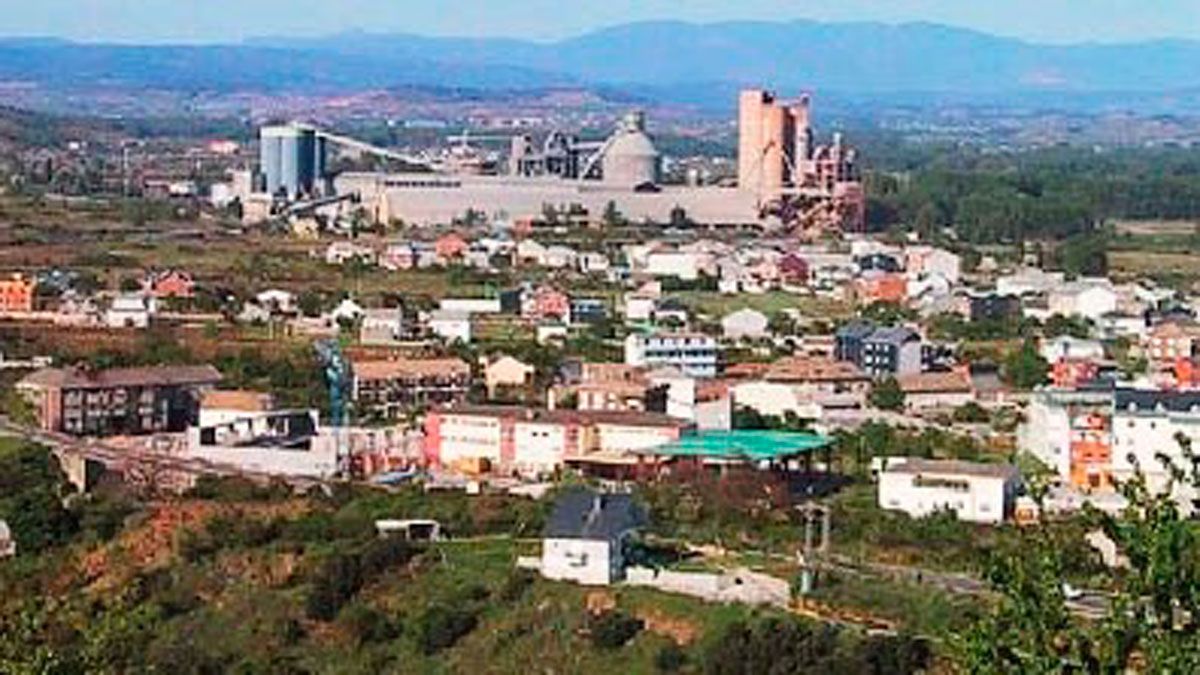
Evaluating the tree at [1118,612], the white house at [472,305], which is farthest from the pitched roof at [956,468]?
the white house at [472,305]

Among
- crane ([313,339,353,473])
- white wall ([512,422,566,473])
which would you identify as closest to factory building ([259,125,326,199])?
crane ([313,339,353,473])

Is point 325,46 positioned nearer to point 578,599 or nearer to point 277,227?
point 277,227

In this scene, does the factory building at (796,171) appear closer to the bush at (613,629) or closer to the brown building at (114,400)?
the brown building at (114,400)

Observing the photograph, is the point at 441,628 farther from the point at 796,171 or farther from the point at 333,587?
the point at 796,171

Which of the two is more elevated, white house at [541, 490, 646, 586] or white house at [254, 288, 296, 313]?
white house at [541, 490, 646, 586]

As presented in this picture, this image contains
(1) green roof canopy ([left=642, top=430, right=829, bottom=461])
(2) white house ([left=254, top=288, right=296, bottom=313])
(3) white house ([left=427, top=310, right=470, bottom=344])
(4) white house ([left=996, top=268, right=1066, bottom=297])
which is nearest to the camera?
(1) green roof canopy ([left=642, top=430, right=829, bottom=461])

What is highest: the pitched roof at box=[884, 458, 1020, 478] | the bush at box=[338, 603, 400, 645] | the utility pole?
the pitched roof at box=[884, 458, 1020, 478]

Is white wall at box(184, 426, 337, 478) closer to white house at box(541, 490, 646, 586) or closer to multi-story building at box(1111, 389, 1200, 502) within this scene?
white house at box(541, 490, 646, 586)
